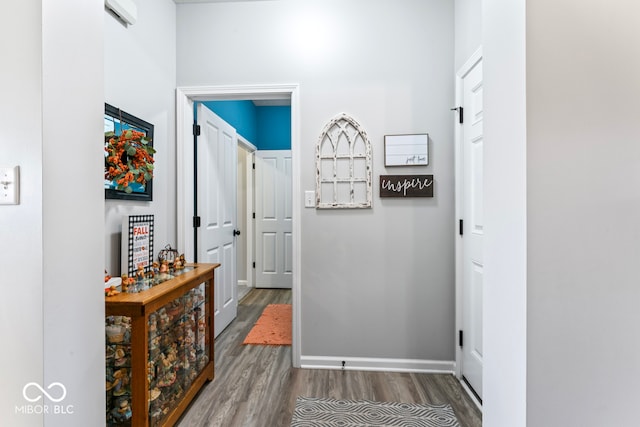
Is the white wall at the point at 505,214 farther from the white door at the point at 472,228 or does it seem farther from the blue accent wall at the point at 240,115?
the blue accent wall at the point at 240,115

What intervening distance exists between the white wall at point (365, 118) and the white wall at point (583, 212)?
151 cm

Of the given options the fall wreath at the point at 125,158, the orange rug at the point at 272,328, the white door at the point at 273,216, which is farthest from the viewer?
the white door at the point at 273,216

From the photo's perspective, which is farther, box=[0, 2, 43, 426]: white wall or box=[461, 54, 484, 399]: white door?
box=[461, 54, 484, 399]: white door

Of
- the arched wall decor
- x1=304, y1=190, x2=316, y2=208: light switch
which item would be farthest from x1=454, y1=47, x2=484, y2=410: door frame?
x1=304, y1=190, x2=316, y2=208: light switch

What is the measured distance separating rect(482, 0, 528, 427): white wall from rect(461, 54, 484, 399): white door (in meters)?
1.02

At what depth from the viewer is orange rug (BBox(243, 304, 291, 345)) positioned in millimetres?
2861

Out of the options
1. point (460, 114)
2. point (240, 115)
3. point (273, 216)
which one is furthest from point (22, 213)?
point (273, 216)

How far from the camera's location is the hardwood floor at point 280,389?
5.97ft

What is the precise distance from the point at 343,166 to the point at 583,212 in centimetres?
169

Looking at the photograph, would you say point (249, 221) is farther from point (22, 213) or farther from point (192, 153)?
point (22, 213)

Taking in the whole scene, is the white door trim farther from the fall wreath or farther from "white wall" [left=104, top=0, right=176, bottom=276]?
"white wall" [left=104, top=0, right=176, bottom=276]

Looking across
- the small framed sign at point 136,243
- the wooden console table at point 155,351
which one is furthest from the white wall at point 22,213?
the small framed sign at point 136,243

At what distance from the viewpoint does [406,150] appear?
7.59ft

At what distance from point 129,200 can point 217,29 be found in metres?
1.46
